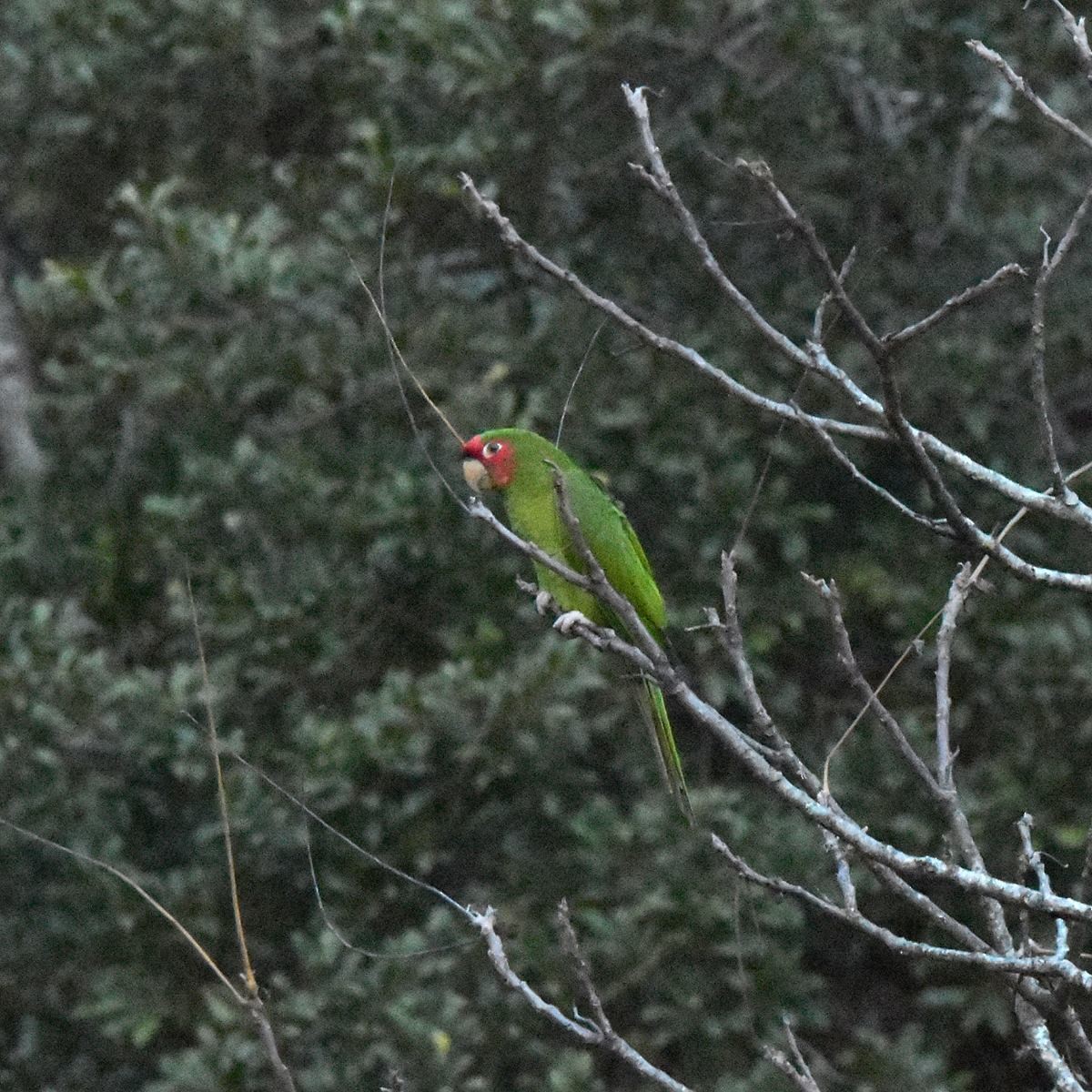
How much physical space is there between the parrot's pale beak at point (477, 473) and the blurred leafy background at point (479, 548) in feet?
4.55

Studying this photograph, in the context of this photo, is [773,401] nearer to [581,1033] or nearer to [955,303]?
[955,303]

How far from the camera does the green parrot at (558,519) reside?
383 centimetres

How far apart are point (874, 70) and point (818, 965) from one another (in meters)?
3.14

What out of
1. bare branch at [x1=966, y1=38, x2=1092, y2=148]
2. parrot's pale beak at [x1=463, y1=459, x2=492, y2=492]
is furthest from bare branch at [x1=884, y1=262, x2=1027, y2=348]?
parrot's pale beak at [x1=463, y1=459, x2=492, y2=492]

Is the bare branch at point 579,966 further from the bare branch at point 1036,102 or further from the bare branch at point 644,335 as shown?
the bare branch at point 1036,102

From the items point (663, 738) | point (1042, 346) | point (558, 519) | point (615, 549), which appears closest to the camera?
point (1042, 346)

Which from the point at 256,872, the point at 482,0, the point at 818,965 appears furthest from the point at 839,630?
the point at 818,965

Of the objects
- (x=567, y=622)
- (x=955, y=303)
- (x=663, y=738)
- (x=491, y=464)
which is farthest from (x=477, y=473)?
(x=955, y=303)

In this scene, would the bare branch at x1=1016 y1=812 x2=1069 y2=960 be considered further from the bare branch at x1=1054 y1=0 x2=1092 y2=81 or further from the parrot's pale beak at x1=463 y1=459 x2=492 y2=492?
the parrot's pale beak at x1=463 y1=459 x2=492 y2=492

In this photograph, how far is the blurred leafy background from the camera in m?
5.47

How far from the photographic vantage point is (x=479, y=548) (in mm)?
5773

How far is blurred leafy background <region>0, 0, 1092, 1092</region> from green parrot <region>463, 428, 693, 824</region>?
138 centimetres

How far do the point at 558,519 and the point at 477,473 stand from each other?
14.5 inches

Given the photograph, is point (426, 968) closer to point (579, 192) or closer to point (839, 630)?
point (579, 192)
